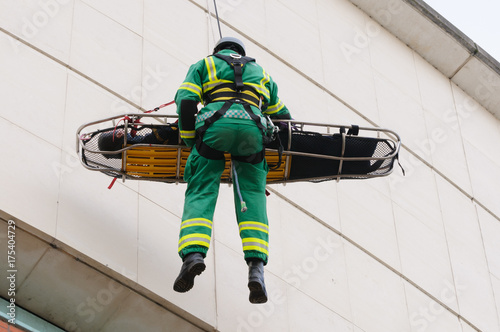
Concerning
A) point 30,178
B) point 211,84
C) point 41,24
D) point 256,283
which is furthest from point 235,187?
point 41,24

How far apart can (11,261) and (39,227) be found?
416 millimetres

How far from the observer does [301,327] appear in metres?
10.3

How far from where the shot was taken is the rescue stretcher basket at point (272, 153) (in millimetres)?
8594

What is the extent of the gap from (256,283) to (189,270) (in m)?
0.52

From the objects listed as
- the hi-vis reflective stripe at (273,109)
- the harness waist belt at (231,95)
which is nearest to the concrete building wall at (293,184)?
the hi-vis reflective stripe at (273,109)

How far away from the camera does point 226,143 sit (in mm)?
8102

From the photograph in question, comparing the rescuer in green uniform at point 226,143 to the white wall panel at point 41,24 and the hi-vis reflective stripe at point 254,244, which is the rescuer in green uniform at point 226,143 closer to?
the hi-vis reflective stripe at point 254,244

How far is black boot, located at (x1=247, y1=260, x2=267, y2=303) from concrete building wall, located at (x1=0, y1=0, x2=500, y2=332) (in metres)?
1.75

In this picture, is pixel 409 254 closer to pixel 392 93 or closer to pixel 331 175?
pixel 392 93

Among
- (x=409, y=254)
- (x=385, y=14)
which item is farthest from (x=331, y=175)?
(x=385, y=14)

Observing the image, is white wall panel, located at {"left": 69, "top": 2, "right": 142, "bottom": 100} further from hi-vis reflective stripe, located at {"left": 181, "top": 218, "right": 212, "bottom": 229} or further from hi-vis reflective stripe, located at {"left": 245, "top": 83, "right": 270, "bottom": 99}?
hi-vis reflective stripe, located at {"left": 181, "top": 218, "right": 212, "bottom": 229}

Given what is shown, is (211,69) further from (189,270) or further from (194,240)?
(189,270)

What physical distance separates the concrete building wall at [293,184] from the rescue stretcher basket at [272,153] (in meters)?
0.80

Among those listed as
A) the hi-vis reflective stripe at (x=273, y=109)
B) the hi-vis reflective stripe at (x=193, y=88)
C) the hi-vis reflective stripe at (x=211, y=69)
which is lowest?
the hi-vis reflective stripe at (x=273, y=109)
